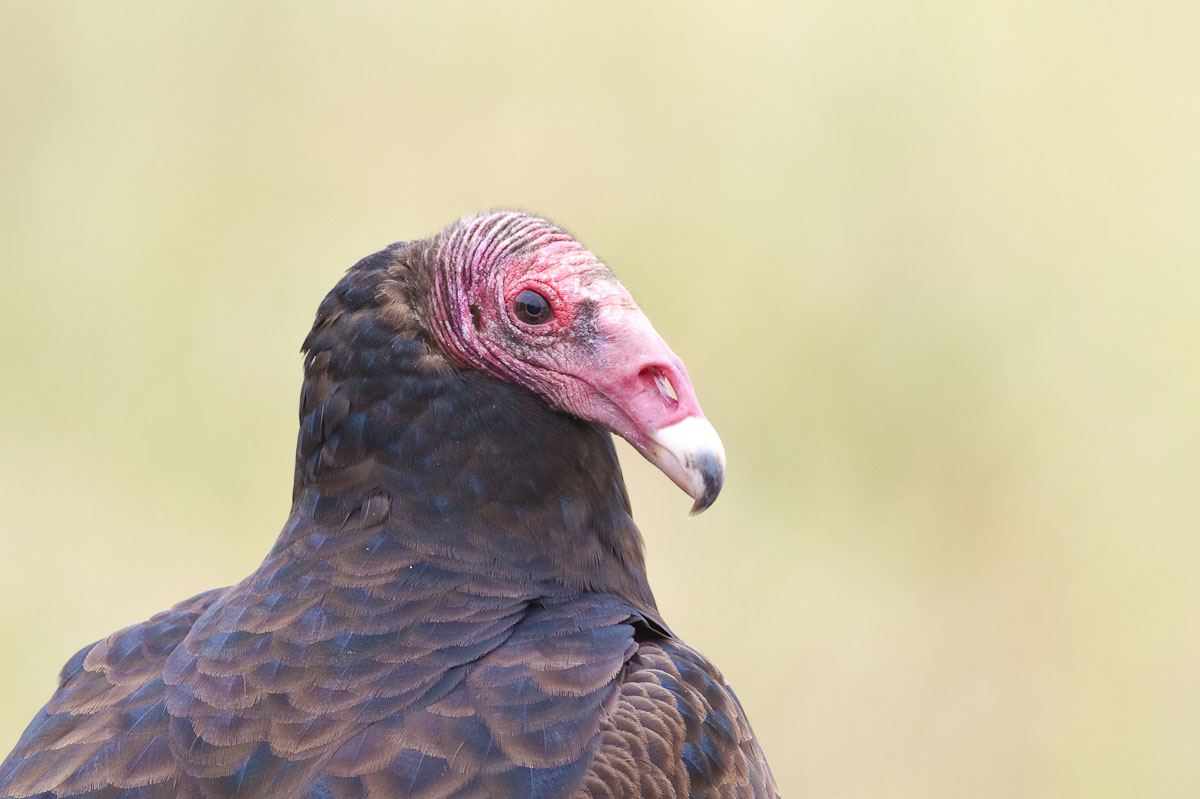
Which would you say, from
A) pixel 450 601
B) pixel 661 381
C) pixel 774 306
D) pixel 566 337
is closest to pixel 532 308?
pixel 566 337

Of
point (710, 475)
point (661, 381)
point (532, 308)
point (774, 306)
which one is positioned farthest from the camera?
point (774, 306)

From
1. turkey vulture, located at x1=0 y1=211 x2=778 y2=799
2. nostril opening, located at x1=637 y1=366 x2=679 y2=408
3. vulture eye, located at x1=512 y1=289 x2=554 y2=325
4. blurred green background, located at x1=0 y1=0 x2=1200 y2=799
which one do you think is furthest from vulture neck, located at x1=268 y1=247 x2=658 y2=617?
blurred green background, located at x1=0 y1=0 x2=1200 y2=799

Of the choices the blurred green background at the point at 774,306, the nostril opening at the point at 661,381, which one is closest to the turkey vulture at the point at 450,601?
the nostril opening at the point at 661,381

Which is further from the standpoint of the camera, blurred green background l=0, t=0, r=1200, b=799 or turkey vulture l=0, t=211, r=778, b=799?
blurred green background l=0, t=0, r=1200, b=799

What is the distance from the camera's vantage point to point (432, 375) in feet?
11.0

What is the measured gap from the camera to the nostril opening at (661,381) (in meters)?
3.25

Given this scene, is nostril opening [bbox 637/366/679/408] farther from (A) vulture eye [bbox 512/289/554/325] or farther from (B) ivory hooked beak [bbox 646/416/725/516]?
(A) vulture eye [bbox 512/289/554/325]

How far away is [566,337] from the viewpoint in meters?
3.34

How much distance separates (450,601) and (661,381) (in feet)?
2.24

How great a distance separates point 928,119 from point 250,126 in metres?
3.25

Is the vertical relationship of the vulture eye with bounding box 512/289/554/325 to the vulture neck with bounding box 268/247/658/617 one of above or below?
above

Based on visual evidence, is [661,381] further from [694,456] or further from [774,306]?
[774,306]

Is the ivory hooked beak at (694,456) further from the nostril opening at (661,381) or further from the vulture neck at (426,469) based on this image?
the vulture neck at (426,469)

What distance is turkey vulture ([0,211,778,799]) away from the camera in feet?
9.23
